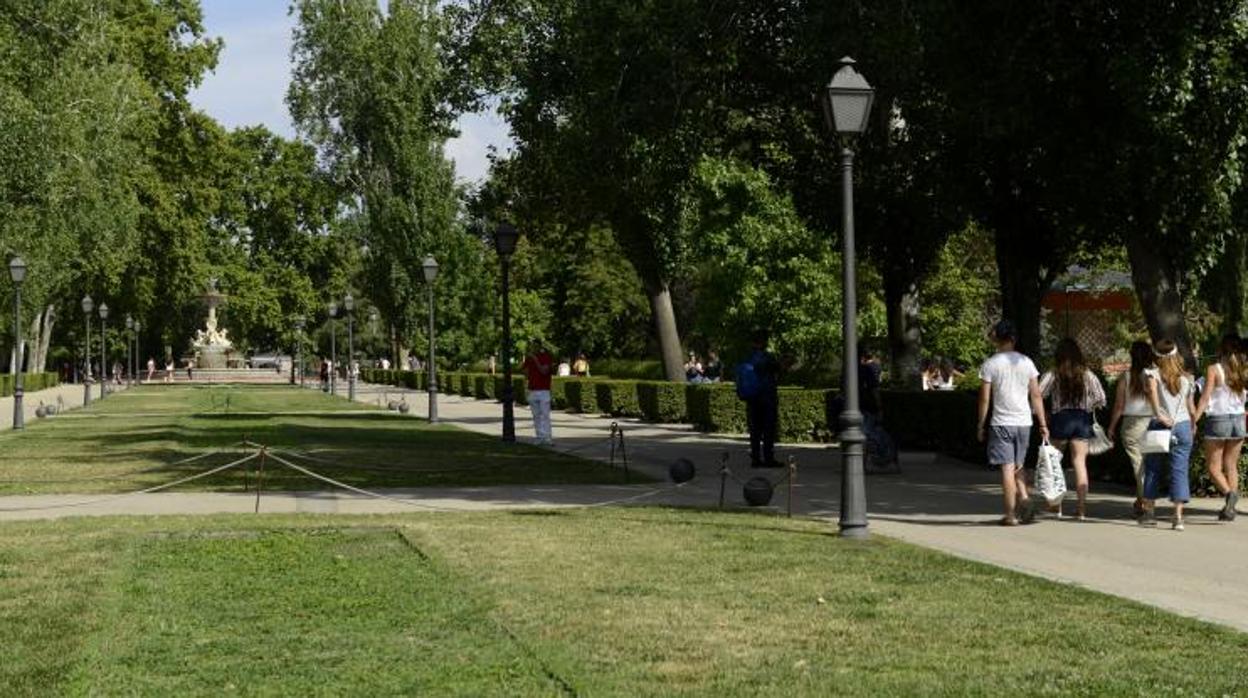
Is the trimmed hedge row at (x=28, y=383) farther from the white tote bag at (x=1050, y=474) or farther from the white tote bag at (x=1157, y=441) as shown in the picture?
the white tote bag at (x=1157, y=441)

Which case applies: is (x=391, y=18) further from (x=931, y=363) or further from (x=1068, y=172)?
(x=1068, y=172)

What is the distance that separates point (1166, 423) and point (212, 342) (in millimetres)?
91870

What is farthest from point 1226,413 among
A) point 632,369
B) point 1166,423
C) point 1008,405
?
point 632,369

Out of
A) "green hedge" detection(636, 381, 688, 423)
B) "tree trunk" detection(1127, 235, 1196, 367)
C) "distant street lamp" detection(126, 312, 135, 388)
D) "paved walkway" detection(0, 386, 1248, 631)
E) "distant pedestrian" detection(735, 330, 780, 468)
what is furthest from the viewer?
"distant street lamp" detection(126, 312, 135, 388)

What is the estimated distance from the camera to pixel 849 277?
13281 millimetres

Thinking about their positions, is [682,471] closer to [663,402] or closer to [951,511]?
[951,511]

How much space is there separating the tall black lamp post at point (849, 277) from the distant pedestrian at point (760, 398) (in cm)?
771

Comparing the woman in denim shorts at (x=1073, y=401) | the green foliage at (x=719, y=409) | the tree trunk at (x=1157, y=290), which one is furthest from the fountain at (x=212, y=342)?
the woman in denim shorts at (x=1073, y=401)

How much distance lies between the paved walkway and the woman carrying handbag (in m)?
0.44

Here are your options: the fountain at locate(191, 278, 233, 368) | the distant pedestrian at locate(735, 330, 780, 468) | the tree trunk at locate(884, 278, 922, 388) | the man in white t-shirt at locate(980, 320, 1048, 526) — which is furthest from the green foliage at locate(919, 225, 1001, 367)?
the fountain at locate(191, 278, 233, 368)

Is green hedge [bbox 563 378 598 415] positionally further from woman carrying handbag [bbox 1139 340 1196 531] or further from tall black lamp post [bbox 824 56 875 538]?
tall black lamp post [bbox 824 56 875 538]

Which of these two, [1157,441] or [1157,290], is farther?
[1157,290]

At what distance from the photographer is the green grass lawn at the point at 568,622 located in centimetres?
717

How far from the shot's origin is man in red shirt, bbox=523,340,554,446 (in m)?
27.0
